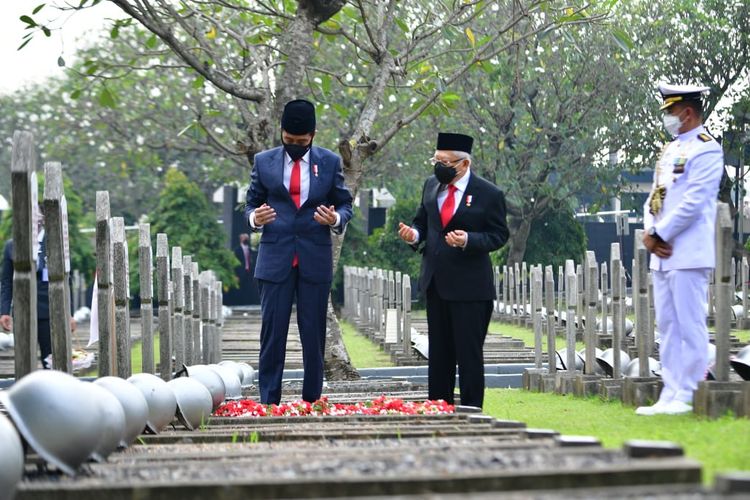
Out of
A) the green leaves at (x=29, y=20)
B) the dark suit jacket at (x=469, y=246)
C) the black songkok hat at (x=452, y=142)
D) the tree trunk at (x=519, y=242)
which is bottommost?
the dark suit jacket at (x=469, y=246)

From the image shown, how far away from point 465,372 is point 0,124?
54.8 metres

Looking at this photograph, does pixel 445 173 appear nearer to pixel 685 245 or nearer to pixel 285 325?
pixel 285 325

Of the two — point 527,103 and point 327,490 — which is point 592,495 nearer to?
point 327,490

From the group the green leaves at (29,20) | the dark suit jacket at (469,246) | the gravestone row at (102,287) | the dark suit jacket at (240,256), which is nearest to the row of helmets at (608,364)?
the dark suit jacket at (469,246)

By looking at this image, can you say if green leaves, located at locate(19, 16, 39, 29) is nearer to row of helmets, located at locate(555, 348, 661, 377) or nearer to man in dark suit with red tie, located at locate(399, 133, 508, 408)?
man in dark suit with red tie, located at locate(399, 133, 508, 408)

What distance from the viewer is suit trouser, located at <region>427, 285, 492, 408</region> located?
9.47 metres

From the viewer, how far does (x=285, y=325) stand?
9.49 m

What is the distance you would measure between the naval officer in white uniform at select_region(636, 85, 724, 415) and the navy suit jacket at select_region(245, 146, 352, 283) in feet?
7.03

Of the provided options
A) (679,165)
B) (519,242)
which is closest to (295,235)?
(679,165)

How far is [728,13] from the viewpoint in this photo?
139ft

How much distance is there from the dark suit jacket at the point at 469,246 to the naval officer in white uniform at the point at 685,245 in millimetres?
1099

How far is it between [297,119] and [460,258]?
1443 millimetres

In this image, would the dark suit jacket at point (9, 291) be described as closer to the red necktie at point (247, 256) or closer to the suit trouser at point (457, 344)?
the suit trouser at point (457, 344)

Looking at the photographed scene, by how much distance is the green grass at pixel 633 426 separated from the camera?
5.77 m
